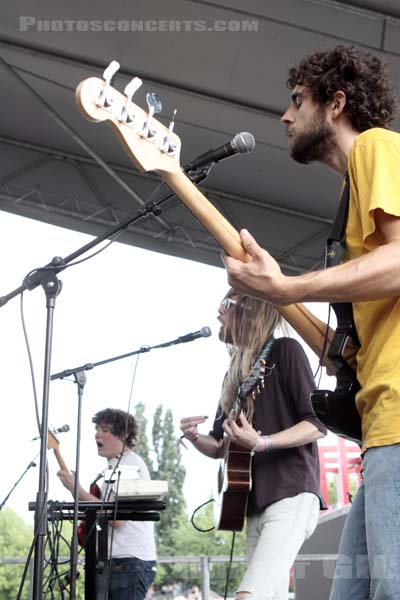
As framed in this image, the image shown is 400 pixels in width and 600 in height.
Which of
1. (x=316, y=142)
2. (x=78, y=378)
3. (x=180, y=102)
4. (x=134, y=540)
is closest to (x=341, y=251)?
(x=316, y=142)

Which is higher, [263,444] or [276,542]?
[263,444]

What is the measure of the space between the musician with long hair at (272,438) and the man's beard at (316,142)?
1.28 m

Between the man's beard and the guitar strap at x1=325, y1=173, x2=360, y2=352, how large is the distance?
0.69ft

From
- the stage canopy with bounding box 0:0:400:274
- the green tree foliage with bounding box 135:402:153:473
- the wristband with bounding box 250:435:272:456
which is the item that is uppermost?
the green tree foliage with bounding box 135:402:153:473

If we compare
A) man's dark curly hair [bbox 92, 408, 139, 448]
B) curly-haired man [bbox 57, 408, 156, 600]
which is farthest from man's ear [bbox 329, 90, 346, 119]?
man's dark curly hair [bbox 92, 408, 139, 448]

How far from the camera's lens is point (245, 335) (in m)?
3.30

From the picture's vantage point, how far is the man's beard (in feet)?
6.31

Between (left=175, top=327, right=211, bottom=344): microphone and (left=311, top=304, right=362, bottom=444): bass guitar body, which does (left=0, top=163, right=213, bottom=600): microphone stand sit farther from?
(left=175, top=327, right=211, bottom=344): microphone

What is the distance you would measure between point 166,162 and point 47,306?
101cm

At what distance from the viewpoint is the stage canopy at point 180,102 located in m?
5.61

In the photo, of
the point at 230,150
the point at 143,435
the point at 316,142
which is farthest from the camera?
the point at 143,435

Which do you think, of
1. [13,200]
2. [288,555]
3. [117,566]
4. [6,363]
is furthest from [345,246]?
[6,363]

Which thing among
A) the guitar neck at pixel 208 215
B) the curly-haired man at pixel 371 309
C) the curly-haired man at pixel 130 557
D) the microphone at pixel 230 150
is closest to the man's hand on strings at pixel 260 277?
the curly-haired man at pixel 371 309

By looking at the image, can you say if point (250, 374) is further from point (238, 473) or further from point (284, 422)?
point (238, 473)
